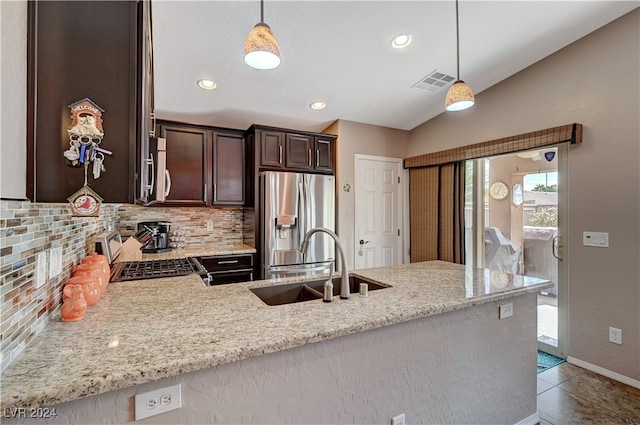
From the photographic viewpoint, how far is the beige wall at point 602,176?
229 centimetres

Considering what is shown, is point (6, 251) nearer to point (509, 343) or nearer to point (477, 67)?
point (509, 343)

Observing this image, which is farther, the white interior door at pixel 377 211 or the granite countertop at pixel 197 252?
the white interior door at pixel 377 211

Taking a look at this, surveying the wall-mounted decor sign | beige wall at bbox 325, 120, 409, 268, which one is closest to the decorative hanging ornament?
the wall-mounted decor sign

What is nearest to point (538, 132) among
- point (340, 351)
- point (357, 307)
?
point (357, 307)

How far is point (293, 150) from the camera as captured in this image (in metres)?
3.54

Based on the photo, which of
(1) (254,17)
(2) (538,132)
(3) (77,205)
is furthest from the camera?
(2) (538,132)

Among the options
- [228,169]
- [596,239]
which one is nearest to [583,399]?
[596,239]

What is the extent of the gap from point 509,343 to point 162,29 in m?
3.04

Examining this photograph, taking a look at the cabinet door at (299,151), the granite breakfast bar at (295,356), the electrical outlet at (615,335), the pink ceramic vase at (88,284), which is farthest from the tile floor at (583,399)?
the cabinet door at (299,151)

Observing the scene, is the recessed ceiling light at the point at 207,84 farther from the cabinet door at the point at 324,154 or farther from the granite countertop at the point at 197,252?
the granite countertop at the point at 197,252

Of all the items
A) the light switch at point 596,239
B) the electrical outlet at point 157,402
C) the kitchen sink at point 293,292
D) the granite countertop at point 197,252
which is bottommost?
the electrical outlet at point 157,402

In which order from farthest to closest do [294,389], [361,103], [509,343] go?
[361,103] → [509,343] → [294,389]

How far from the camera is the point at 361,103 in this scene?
338 cm

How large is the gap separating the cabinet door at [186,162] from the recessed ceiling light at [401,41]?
2.21m
